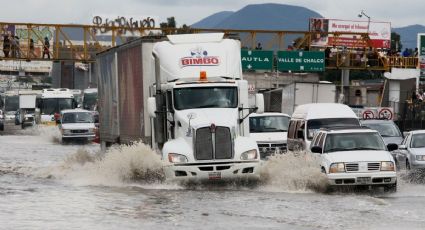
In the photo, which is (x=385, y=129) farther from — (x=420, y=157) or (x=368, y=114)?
(x=368, y=114)

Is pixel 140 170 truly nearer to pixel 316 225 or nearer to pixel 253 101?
pixel 253 101

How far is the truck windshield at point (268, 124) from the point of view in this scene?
3281 centimetres

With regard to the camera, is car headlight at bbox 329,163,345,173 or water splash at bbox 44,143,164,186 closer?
car headlight at bbox 329,163,345,173

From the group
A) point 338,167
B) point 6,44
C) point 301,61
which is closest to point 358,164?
point 338,167

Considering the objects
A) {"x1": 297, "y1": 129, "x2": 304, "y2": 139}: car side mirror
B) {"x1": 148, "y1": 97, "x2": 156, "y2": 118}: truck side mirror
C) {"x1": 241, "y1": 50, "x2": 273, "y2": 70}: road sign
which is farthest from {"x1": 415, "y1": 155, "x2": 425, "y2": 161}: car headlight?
{"x1": 241, "y1": 50, "x2": 273, "y2": 70}: road sign

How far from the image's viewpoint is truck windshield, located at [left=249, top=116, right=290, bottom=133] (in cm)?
3281

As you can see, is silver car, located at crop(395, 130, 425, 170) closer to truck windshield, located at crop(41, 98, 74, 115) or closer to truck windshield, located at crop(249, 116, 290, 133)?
truck windshield, located at crop(249, 116, 290, 133)

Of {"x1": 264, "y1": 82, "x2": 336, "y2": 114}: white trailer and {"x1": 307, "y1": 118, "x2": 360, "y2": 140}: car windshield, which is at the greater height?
{"x1": 264, "y1": 82, "x2": 336, "y2": 114}: white trailer

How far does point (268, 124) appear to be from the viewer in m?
33.3

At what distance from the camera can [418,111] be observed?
2115 inches

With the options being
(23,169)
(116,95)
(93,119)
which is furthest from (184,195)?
(93,119)

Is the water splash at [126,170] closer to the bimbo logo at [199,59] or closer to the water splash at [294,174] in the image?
the bimbo logo at [199,59]

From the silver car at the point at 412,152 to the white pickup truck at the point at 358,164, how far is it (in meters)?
2.90

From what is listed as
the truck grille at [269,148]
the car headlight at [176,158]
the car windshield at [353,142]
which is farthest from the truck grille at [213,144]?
the truck grille at [269,148]
